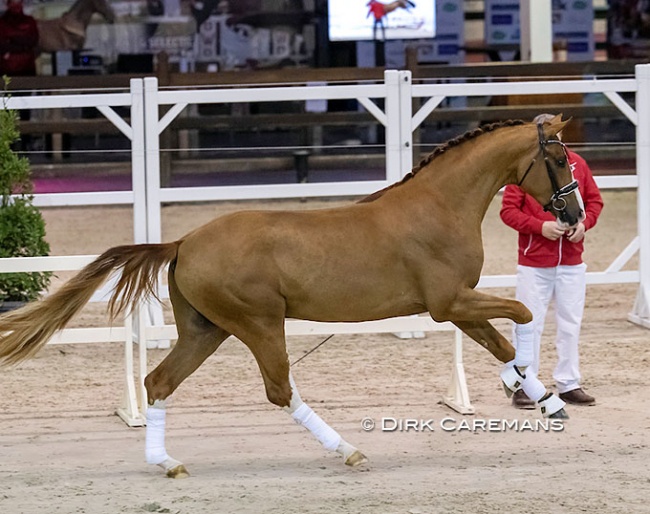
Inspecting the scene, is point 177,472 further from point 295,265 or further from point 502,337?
point 502,337

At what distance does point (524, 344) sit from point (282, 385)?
113 centimetres

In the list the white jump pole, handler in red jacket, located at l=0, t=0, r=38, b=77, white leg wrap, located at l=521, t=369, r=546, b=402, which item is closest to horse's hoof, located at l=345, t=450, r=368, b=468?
white leg wrap, located at l=521, t=369, r=546, b=402

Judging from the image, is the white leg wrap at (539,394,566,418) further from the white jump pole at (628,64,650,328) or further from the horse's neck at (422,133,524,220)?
the white jump pole at (628,64,650,328)

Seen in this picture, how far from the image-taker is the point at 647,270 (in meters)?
8.80

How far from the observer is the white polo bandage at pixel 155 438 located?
211 inches

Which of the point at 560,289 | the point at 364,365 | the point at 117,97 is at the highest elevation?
the point at 117,97

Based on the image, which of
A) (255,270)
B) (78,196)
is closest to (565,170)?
(255,270)

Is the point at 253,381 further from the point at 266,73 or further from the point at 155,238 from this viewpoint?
the point at 266,73

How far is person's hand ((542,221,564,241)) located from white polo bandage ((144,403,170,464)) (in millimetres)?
2228

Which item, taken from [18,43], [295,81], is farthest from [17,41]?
[295,81]

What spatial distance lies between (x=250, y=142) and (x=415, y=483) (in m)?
12.6

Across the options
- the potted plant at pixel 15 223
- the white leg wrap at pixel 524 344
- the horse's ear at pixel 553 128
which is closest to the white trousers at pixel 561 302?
the white leg wrap at pixel 524 344

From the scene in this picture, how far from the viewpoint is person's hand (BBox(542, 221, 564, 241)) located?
6.31 metres

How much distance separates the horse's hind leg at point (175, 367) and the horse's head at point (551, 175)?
5.13 ft
